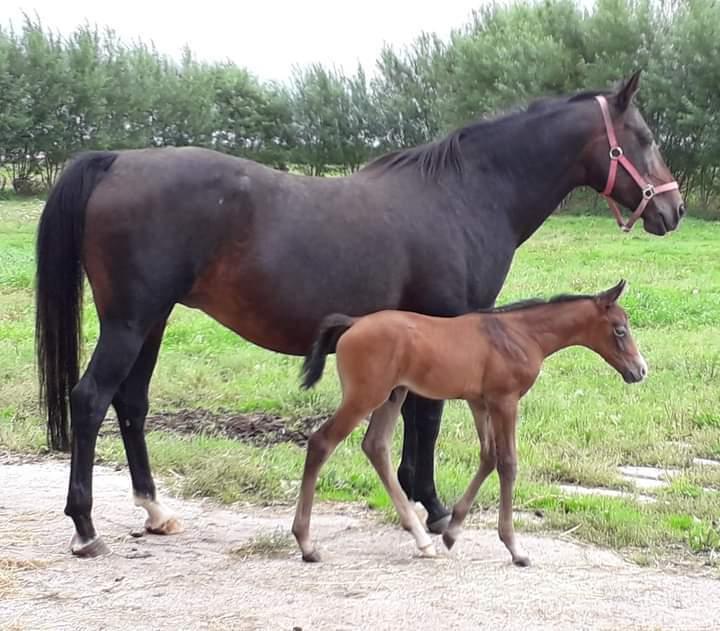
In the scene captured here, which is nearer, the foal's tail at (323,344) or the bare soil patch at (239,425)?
the foal's tail at (323,344)

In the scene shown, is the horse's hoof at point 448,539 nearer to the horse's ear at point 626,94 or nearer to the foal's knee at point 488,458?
the foal's knee at point 488,458

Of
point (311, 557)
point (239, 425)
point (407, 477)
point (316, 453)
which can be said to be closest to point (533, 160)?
point (407, 477)

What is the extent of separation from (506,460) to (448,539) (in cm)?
48

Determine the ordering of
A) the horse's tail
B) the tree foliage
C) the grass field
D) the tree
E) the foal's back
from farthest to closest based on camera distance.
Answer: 1. the tree
2. the tree foliage
3. the grass field
4. the horse's tail
5. the foal's back

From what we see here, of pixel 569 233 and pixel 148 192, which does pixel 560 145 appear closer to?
pixel 148 192

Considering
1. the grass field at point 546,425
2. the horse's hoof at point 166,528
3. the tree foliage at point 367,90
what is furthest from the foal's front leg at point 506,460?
the tree foliage at point 367,90

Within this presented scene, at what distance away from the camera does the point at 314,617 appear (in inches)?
145

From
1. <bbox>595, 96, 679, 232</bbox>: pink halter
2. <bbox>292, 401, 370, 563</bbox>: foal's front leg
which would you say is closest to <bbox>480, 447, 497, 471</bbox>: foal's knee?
<bbox>292, 401, 370, 563</bbox>: foal's front leg

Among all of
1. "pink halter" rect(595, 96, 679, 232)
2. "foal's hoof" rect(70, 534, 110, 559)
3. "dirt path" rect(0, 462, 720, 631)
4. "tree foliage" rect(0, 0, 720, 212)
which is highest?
"tree foliage" rect(0, 0, 720, 212)

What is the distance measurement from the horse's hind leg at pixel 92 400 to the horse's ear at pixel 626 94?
2558 millimetres

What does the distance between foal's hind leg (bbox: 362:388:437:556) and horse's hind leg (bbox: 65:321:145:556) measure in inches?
44.7

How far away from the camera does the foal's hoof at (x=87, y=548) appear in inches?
173

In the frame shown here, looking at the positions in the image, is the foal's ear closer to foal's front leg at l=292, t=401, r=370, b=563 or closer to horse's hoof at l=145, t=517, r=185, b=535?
foal's front leg at l=292, t=401, r=370, b=563

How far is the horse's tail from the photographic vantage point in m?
4.43
